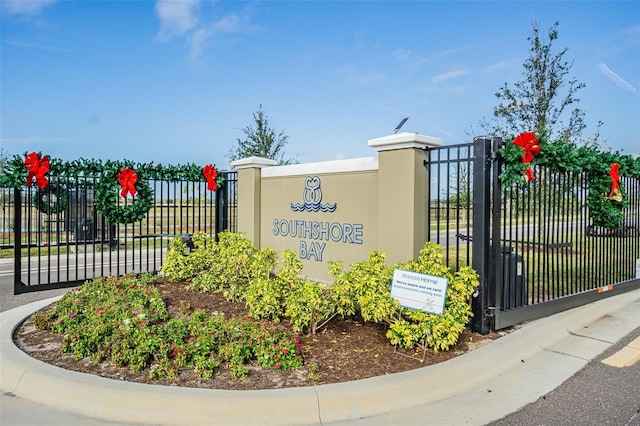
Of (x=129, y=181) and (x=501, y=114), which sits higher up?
(x=501, y=114)

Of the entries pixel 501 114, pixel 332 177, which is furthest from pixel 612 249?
pixel 501 114

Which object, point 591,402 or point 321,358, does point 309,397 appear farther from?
point 591,402

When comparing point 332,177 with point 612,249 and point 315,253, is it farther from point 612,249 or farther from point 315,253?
point 612,249

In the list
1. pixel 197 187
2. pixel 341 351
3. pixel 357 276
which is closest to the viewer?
pixel 341 351

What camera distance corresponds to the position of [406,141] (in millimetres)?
6000

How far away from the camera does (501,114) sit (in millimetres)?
13766

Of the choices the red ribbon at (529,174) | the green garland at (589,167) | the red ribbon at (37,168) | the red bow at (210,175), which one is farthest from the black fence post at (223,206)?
the red ribbon at (529,174)

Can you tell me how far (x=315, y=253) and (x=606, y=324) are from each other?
4816 millimetres

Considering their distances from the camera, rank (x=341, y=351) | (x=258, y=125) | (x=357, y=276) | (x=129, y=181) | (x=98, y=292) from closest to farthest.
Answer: (x=341, y=351) < (x=357, y=276) < (x=98, y=292) < (x=129, y=181) < (x=258, y=125)

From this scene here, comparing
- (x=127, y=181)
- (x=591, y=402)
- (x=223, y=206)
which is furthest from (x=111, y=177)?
(x=591, y=402)

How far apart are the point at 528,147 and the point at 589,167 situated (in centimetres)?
234

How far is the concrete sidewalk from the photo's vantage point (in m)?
3.52

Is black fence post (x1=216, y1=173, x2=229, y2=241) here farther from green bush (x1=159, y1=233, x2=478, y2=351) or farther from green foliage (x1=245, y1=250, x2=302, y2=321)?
green bush (x1=159, y1=233, x2=478, y2=351)

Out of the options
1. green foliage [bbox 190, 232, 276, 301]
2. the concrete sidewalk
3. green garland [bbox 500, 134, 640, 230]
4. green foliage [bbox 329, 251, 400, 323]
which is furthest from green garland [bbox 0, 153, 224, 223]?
green garland [bbox 500, 134, 640, 230]
